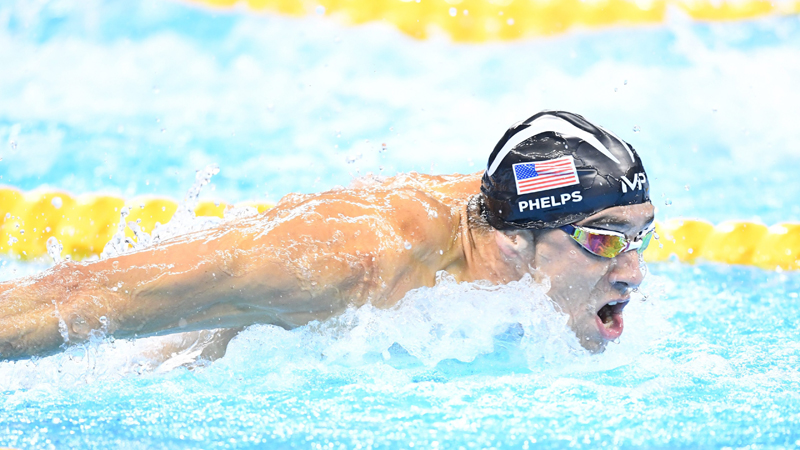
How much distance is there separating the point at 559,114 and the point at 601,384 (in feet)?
2.44

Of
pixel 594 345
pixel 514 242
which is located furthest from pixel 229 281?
pixel 594 345

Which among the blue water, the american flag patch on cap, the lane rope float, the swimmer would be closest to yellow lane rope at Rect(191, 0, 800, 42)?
the blue water

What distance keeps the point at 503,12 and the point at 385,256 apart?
4.43 meters

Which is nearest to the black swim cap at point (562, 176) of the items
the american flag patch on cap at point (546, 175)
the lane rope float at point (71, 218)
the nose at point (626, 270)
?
the american flag patch on cap at point (546, 175)

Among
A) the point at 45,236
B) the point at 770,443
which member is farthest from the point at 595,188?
the point at 45,236

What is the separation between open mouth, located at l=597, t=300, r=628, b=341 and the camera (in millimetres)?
2314

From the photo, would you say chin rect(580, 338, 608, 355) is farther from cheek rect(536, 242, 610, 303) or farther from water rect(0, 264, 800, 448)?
cheek rect(536, 242, 610, 303)

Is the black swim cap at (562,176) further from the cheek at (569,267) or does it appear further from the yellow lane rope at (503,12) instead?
the yellow lane rope at (503,12)

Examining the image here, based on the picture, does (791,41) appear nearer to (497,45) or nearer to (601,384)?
(497,45)

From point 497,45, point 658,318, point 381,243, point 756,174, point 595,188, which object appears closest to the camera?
point 381,243

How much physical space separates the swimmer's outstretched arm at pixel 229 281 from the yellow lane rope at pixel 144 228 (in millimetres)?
2344

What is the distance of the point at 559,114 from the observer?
2.30 metres

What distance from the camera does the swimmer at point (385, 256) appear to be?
1.84 metres

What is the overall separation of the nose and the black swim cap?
0.16m
